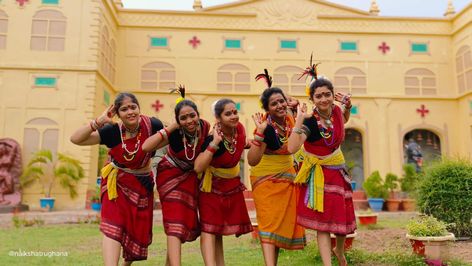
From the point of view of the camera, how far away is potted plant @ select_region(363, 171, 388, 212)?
12.7 m

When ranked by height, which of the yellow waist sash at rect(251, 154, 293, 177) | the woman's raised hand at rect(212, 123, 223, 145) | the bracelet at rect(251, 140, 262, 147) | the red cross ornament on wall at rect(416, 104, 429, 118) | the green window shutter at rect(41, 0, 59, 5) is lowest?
the yellow waist sash at rect(251, 154, 293, 177)

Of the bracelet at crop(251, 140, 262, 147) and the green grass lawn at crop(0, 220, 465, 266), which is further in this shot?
the green grass lawn at crop(0, 220, 465, 266)

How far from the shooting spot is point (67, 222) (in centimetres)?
953

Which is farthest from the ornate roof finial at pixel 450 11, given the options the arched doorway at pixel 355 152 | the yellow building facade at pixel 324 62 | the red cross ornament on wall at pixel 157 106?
the red cross ornament on wall at pixel 157 106

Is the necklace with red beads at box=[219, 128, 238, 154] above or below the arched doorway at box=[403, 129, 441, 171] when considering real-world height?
below

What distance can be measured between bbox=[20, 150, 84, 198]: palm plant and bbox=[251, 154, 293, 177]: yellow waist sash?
32.1ft

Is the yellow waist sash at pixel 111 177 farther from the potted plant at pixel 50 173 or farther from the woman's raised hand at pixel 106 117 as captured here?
the potted plant at pixel 50 173

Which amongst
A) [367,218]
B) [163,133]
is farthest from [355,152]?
[163,133]

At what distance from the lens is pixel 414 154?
51.7ft

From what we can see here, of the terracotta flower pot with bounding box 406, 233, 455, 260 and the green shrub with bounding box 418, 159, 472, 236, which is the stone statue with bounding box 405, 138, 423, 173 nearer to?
the green shrub with bounding box 418, 159, 472, 236

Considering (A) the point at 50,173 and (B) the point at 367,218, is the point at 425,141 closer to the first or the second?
(B) the point at 367,218

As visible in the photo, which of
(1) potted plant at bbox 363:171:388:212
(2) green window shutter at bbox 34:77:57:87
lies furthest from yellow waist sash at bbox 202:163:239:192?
(2) green window shutter at bbox 34:77:57:87

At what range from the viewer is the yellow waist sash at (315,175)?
10.2 ft

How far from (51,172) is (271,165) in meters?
10.7
